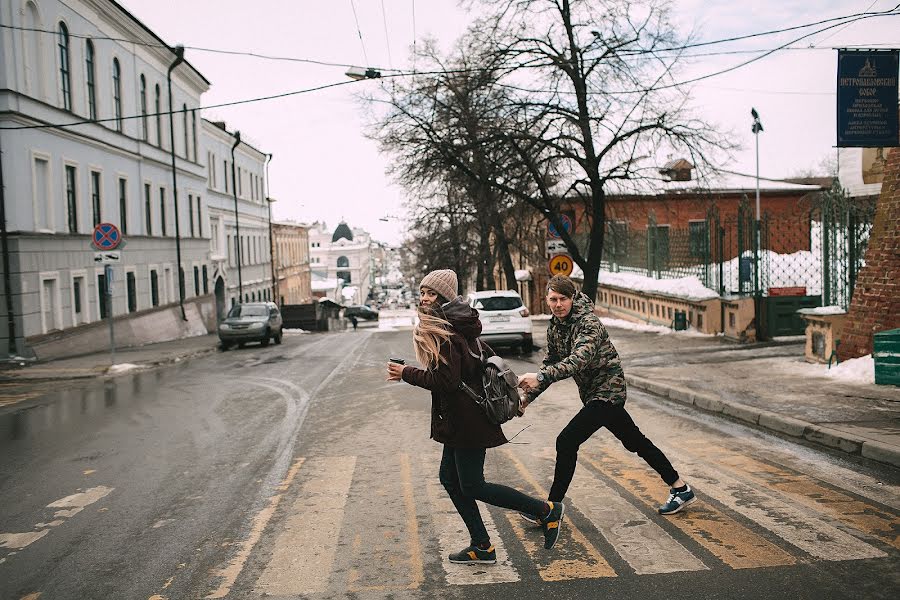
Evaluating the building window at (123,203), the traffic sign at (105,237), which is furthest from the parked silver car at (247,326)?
the traffic sign at (105,237)

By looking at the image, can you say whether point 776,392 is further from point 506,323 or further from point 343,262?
point 343,262

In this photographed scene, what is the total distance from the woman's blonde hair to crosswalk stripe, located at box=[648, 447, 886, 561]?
8.61 ft

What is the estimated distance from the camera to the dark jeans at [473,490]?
16.6 feet

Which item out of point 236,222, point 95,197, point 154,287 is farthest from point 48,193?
point 236,222

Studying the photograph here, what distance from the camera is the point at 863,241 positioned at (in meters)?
14.8

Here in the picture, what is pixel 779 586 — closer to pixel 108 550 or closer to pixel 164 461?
pixel 108 550

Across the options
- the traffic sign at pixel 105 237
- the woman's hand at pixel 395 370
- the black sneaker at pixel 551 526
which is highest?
the traffic sign at pixel 105 237

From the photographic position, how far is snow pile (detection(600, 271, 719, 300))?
68.9 ft

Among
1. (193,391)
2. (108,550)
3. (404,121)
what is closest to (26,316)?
(193,391)

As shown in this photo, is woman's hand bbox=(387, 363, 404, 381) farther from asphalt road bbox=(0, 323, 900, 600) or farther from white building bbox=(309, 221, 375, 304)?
white building bbox=(309, 221, 375, 304)

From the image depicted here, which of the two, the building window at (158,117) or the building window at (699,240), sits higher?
the building window at (158,117)

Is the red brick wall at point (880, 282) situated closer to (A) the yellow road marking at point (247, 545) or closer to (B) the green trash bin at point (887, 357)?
(B) the green trash bin at point (887, 357)

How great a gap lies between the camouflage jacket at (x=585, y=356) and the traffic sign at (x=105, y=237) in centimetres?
1609

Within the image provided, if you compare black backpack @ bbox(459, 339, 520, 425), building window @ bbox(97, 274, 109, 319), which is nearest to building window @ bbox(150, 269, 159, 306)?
building window @ bbox(97, 274, 109, 319)
